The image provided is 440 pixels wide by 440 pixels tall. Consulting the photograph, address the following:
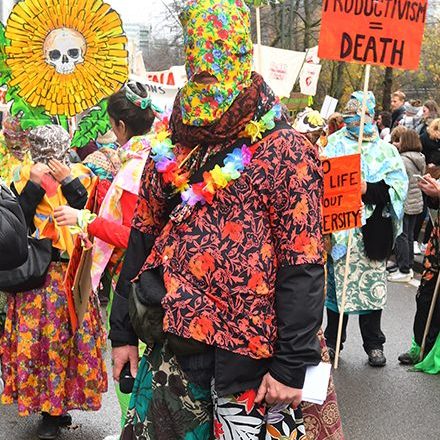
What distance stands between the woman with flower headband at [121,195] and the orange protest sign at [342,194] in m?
1.72

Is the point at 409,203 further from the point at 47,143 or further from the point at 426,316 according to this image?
the point at 47,143

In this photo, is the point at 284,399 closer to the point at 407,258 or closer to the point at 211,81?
the point at 211,81

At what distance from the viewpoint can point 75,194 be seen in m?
4.33

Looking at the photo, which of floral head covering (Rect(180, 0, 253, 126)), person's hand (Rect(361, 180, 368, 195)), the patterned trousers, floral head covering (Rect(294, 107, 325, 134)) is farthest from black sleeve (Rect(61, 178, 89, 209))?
floral head covering (Rect(294, 107, 325, 134))

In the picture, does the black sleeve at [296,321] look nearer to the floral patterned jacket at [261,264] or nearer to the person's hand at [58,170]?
the floral patterned jacket at [261,264]

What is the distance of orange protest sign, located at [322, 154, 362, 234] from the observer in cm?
538

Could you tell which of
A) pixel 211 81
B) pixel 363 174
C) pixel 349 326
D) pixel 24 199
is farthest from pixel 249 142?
pixel 349 326

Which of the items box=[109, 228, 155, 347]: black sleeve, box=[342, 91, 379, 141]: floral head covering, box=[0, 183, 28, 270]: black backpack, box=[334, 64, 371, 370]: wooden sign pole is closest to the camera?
box=[0, 183, 28, 270]: black backpack

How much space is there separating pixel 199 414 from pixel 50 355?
6.72 ft

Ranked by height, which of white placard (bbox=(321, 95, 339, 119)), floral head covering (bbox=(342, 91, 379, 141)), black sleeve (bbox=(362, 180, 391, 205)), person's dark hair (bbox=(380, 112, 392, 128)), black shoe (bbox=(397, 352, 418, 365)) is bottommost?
black shoe (bbox=(397, 352, 418, 365))

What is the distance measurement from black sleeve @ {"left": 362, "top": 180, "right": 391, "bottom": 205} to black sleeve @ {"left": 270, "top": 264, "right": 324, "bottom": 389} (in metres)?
3.54

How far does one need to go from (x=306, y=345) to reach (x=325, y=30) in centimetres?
326

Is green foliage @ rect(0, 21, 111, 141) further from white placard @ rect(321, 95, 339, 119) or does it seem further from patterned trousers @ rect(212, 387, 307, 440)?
white placard @ rect(321, 95, 339, 119)

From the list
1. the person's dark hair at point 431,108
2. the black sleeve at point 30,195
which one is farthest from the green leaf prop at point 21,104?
the person's dark hair at point 431,108
